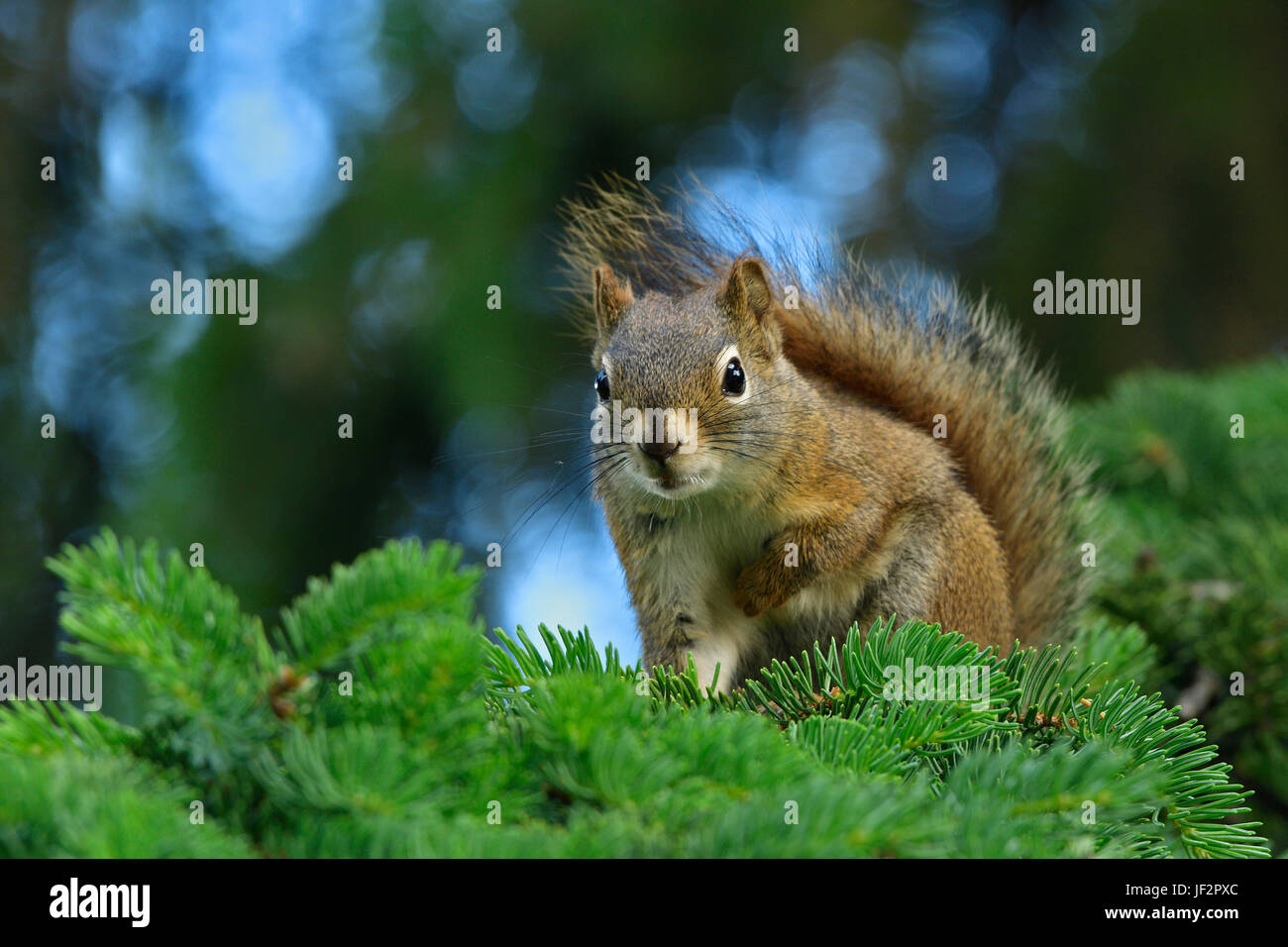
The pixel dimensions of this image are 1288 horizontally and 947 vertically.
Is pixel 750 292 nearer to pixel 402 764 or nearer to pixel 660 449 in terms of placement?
pixel 660 449

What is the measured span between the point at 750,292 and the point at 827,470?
0.36 m

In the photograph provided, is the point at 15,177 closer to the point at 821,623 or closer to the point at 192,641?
the point at 821,623

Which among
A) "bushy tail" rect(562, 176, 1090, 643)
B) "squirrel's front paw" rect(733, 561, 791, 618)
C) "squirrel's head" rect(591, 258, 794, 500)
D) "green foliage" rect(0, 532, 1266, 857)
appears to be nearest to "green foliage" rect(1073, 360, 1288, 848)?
"bushy tail" rect(562, 176, 1090, 643)

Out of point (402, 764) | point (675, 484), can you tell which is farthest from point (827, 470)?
point (402, 764)

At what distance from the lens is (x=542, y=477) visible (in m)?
2.65

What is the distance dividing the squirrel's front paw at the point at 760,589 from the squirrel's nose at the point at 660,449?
1.04ft

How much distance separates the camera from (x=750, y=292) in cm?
204

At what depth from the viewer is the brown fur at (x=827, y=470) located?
1.91 meters

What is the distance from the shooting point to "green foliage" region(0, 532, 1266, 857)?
76 centimetres

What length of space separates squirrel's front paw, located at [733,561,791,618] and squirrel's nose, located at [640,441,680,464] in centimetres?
32

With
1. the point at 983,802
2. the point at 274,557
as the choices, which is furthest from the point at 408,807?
the point at 274,557

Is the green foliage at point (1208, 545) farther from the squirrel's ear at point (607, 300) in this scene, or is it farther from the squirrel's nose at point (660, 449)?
the squirrel's ear at point (607, 300)

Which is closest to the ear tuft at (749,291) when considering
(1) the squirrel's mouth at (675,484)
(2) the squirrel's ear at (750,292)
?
(2) the squirrel's ear at (750,292)
